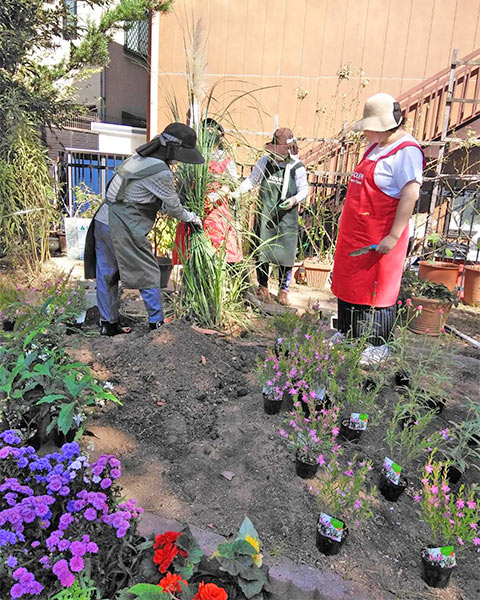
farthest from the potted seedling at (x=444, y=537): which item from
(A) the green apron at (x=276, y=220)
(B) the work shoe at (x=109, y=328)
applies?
(A) the green apron at (x=276, y=220)

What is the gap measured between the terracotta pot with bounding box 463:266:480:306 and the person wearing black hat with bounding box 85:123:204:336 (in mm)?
3649

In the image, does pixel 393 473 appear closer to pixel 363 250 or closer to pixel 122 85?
pixel 363 250

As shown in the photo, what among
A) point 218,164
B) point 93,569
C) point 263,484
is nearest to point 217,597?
point 93,569

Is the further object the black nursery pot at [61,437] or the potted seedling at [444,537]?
the black nursery pot at [61,437]

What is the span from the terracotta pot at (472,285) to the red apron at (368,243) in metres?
2.96

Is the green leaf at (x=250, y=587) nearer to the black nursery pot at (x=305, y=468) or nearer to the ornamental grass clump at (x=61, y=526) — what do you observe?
the ornamental grass clump at (x=61, y=526)

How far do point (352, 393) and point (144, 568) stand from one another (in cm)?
121

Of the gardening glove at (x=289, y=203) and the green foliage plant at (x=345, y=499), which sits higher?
the gardening glove at (x=289, y=203)

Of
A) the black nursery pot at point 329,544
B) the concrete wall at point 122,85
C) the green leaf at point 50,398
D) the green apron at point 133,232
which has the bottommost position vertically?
the black nursery pot at point 329,544

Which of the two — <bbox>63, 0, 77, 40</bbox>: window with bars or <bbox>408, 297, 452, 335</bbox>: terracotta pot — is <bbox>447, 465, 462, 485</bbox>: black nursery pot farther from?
<bbox>63, 0, 77, 40</bbox>: window with bars

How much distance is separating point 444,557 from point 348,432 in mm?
700

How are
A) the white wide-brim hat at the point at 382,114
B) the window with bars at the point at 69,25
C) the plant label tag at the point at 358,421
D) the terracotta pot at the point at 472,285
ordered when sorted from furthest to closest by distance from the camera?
the window with bars at the point at 69,25, the terracotta pot at the point at 472,285, the white wide-brim hat at the point at 382,114, the plant label tag at the point at 358,421

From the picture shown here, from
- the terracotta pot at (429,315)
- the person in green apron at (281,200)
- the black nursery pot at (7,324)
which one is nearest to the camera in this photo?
the black nursery pot at (7,324)

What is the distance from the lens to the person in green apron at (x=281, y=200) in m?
4.46
